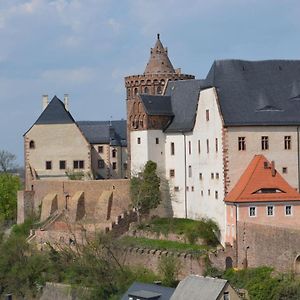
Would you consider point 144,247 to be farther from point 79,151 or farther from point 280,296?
point 79,151

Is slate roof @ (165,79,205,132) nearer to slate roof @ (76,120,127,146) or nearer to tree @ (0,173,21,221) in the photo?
slate roof @ (76,120,127,146)

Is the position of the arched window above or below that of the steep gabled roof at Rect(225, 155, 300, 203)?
above

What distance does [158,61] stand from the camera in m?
76.4

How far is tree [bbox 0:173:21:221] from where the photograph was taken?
8088 cm

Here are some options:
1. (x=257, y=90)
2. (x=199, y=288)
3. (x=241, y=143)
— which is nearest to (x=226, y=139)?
(x=241, y=143)

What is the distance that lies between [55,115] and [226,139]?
25010 mm

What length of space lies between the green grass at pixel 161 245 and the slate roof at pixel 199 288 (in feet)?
19.7

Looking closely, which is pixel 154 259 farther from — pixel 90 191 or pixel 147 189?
pixel 90 191

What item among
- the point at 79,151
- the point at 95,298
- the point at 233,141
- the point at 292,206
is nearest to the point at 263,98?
the point at 233,141

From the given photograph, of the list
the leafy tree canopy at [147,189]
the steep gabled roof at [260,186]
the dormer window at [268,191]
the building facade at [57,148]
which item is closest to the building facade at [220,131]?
the steep gabled roof at [260,186]

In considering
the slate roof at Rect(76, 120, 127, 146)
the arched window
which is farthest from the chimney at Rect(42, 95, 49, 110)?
the arched window

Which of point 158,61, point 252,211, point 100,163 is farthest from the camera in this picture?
point 100,163

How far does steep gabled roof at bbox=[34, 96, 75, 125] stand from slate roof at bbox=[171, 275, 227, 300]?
102 ft

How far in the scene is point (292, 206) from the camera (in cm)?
5472
